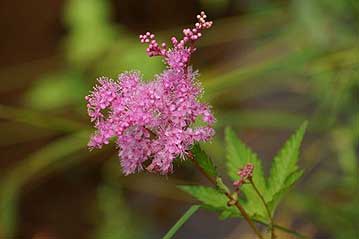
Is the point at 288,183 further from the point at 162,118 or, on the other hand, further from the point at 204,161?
the point at 162,118

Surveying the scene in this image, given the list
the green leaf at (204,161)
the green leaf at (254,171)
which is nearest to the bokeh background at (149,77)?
the green leaf at (254,171)

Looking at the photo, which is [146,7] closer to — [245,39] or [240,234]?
[245,39]

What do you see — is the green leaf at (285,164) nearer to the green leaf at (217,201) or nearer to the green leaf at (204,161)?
the green leaf at (217,201)

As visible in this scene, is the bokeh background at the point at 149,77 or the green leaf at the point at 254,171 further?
the bokeh background at the point at 149,77

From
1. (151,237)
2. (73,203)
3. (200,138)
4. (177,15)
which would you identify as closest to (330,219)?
(151,237)

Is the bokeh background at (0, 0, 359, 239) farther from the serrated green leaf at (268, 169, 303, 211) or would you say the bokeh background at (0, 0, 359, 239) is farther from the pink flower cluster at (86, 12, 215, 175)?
the pink flower cluster at (86, 12, 215, 175)

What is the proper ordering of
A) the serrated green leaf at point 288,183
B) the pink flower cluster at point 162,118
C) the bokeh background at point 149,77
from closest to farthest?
the pink flower cluster at point 162,118 → the serrated green leaf at point 288,183 → the bokeh background at point 149,77
